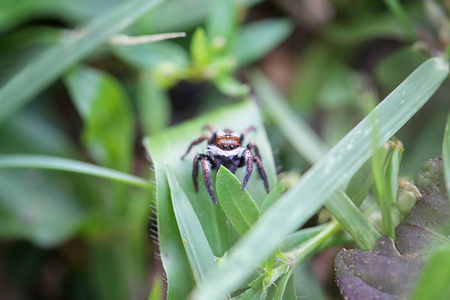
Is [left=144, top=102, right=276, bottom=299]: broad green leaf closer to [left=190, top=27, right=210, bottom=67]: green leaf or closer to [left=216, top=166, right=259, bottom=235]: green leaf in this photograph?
[left=216, top=166, right=259, bottom=235]: green leaf

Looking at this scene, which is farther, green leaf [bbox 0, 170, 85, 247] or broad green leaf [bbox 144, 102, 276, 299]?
green leaf [bbox 0, 170, 85, 247]

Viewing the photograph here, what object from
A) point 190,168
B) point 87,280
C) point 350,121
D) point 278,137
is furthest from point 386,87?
point 87,280

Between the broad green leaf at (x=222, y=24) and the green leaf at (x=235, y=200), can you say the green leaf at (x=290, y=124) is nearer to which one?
the broad green leaf at (x=222, y=24)

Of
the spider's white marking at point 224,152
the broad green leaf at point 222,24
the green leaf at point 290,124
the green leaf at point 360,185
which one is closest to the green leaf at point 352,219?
the green leaf at point 360,185

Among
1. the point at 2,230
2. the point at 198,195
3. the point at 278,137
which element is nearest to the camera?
the point at 198,195

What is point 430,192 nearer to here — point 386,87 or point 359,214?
point 359,214

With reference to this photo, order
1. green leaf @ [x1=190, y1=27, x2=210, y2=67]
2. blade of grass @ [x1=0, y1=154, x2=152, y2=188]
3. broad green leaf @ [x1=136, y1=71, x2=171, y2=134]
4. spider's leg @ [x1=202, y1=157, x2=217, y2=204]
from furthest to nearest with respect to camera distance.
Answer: broad green leaf @ [x1=136, y1=71, x2=171, y2=134]
green leaf @ [x1=190, y1=27, x2=210, y2=67]
blade of grass @ [x1=0, y1=154, x2=152, y2=188]
spider's leg @ [x1=202, y1=157, x2=217, y2=204]

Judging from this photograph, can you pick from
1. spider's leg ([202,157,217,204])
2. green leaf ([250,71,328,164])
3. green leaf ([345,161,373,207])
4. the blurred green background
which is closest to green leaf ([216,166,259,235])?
spider's leg ([202,157,217,204])
